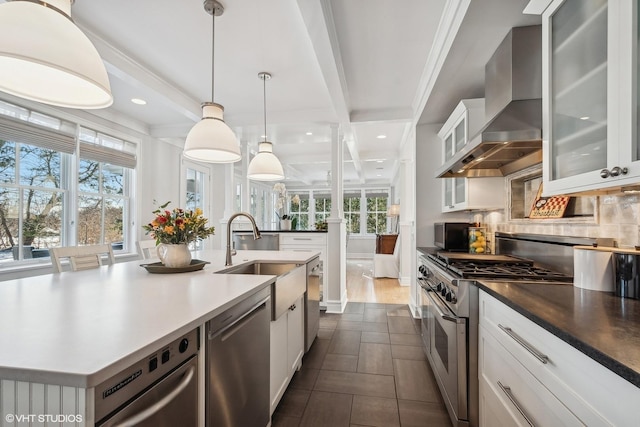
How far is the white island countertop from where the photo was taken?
0.61 meters

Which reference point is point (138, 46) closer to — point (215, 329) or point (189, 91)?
point (189, 91)

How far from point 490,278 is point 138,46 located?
3.04 metres

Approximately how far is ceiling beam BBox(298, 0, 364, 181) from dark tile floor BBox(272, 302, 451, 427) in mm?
2405

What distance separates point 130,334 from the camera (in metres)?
0.77

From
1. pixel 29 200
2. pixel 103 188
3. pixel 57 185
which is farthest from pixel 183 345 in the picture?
pixel 103 188

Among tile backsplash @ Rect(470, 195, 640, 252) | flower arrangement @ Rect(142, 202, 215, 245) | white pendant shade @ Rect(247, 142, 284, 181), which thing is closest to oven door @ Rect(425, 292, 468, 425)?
tile backsplash @ Rect(470, 195, 640, 252)

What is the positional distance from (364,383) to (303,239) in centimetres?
213

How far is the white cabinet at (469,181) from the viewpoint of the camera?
A: 7.75ft

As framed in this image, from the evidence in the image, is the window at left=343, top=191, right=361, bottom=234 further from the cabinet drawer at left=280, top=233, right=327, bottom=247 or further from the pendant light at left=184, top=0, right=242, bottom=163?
the pendant light at left=184, top=0, right=242, bottom=163

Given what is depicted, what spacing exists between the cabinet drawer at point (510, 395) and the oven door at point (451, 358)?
85 mm

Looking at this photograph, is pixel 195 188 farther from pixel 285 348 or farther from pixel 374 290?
pixel 285 348

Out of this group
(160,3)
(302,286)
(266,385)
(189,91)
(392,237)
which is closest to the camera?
(266,385)

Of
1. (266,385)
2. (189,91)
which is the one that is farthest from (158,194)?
(266,385)

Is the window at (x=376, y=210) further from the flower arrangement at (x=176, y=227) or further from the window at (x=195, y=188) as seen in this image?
the flower arrangement at (x=176, y=227)
